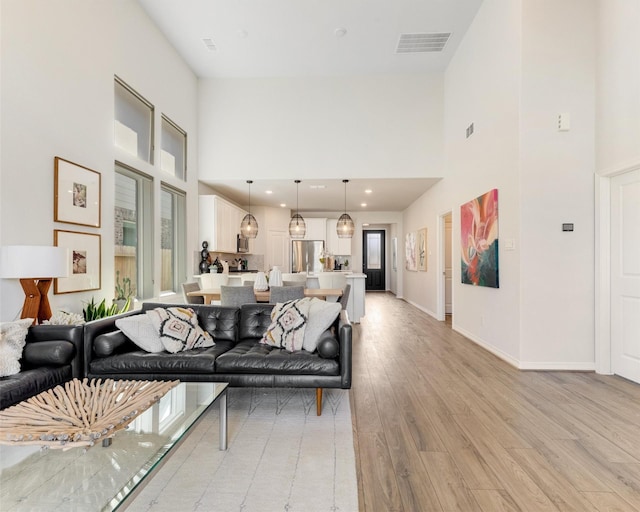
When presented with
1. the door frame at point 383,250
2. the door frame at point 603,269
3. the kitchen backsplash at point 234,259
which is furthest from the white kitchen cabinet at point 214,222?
the door frame at point 383,250

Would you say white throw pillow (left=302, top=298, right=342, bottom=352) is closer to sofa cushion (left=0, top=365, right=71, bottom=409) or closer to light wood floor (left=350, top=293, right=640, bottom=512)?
light wood floor (left=350, top=293, right=640, bottom=512)

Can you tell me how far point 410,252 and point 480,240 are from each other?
4722 millimetres

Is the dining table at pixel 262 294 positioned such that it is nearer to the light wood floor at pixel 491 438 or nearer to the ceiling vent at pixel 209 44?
the light wood floor at pixel 491 438

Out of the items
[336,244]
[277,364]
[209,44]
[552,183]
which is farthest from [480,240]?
[336,244]

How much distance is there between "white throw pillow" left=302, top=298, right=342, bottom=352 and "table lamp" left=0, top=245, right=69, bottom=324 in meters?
1.99

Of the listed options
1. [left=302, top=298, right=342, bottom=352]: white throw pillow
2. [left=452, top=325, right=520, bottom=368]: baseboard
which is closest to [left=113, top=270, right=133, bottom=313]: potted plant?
[left=302, top=298, right=342, bottom=352]: white throw pillow

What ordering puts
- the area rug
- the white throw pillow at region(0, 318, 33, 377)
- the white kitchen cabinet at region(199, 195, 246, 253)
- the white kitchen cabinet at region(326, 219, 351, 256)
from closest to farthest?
the area rug, the white throw pillow at region(0, 318, 33, 377), the white kitchen cabinet at region(199, 195, 246, 253), the white kitchen cabinet at region(326, 219, 351, 256)

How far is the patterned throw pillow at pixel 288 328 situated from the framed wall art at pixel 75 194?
2180 mm

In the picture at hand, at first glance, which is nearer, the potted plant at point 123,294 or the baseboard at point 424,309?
the potted plant at point 123,294

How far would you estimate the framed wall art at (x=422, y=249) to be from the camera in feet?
26.3

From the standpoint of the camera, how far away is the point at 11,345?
2.46m

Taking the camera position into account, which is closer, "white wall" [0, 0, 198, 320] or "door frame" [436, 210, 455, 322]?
"white wall" [0, 0, 198, 320]

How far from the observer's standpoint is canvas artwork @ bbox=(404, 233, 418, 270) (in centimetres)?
907

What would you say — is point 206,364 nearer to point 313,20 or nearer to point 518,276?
point 518,276
